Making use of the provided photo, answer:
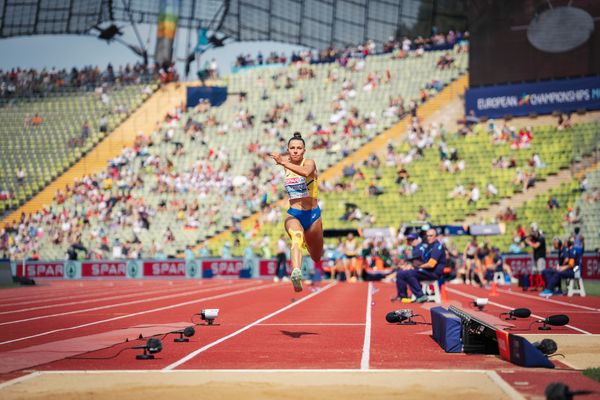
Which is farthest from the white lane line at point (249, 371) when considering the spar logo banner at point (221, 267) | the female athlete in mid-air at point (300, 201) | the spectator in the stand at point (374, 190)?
the spectator in the stand at point (374, 190)

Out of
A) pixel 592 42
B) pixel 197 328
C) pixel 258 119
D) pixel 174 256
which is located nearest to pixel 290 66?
pixel 258 119

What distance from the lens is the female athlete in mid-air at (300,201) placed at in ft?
33.7

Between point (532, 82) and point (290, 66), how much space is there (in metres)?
15.4

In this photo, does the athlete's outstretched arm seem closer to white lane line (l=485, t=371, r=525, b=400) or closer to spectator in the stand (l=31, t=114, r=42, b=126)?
white lane line (l=485, t=371, r=525, b=400)

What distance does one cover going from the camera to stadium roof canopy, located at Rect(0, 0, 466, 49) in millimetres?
54594

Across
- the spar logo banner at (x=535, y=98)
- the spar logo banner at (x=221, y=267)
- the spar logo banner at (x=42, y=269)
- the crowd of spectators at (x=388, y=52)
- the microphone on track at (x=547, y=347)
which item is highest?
the crowd of spectators at (x=388, y=52)

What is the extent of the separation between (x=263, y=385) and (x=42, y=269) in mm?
33316

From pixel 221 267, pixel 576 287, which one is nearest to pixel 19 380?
pixel 576 287

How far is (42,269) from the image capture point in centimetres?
3788

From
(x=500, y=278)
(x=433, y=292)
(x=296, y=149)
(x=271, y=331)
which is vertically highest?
(x=296, y=149)

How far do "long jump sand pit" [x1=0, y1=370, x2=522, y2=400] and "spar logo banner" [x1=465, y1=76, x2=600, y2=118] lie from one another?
31.5 m

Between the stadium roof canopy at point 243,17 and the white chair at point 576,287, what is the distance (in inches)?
1403

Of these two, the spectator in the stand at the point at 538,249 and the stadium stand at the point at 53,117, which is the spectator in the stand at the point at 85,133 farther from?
the spectator in the stand at the point at 538,249

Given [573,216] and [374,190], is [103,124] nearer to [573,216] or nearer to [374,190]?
[374,190]
